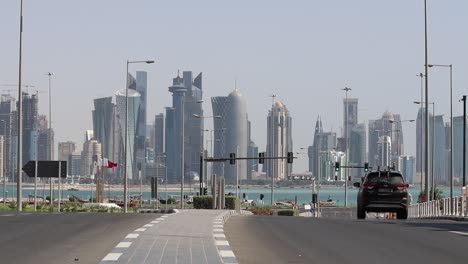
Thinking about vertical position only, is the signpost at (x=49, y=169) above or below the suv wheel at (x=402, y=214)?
above

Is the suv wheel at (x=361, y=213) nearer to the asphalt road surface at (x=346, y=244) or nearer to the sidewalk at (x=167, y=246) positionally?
the asphalt road surface at (x=346, y=244)

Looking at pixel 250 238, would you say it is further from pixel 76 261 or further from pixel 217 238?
pixel 76 261

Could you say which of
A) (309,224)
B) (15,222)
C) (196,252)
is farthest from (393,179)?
(196,252)

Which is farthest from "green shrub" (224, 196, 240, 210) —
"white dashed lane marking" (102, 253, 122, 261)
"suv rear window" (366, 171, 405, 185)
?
"white dashed lane marking" (102, 253, 122, 261)

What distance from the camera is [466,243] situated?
2159 centimetres

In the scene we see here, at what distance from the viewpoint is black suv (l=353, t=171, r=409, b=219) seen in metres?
40.4

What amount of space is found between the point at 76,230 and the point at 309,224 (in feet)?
24.9

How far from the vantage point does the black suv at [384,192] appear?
132 ft

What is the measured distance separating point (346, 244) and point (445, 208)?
118ft

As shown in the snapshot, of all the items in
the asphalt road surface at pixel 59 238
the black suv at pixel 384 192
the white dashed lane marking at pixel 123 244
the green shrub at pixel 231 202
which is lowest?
the green shrub at pixel 231 202

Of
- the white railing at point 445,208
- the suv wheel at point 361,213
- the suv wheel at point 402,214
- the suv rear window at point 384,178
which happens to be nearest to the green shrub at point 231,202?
the white railing at point 445,208

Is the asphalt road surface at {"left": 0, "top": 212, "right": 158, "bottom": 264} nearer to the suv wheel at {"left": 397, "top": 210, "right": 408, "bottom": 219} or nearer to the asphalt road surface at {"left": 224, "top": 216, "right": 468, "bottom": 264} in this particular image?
the asphalt road surface at {"left": 224, "top": 216, "right": 468, "bottom": 264}

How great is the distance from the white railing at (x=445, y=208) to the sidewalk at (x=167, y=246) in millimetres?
26988

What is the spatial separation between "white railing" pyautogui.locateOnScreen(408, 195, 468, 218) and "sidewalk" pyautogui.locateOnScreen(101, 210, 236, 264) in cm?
2699
